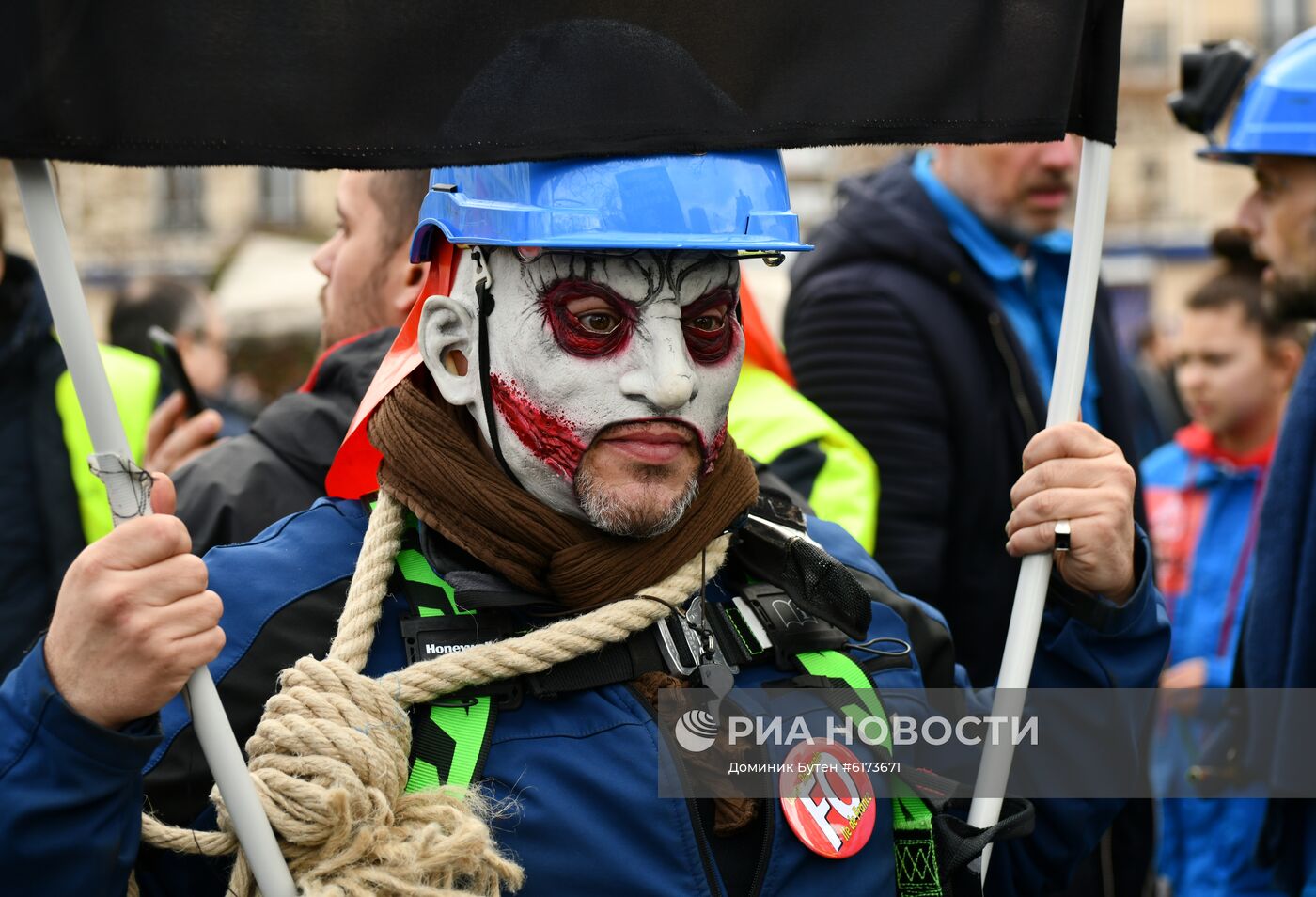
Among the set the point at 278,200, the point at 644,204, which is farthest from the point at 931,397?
the point at 278,200

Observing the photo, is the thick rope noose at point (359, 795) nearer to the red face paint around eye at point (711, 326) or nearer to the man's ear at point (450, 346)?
the man's ear at point (450, 346)

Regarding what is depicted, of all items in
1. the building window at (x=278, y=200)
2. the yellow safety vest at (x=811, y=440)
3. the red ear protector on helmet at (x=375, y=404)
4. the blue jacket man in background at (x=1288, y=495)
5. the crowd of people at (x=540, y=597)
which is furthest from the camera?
the building window at (x=278, y=200)

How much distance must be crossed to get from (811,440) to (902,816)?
Result: 1167mm

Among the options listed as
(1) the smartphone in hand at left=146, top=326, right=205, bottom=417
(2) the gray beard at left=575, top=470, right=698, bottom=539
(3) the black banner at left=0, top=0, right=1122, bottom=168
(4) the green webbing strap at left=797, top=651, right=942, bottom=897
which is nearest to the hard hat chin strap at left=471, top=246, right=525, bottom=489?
(2) the gray beard at left=575, top=470, right=698, bottom=539

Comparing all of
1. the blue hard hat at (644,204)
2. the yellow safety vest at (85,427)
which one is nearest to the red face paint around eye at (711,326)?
the blue hard hat at (644,204)

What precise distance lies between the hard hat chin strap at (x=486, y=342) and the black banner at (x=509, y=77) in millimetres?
336

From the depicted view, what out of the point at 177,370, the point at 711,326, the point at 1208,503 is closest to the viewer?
the point at 711,326

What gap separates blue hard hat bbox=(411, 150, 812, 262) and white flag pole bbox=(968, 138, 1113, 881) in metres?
0.49

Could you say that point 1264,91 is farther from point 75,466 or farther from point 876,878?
point 75,466

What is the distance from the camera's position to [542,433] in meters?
2.30

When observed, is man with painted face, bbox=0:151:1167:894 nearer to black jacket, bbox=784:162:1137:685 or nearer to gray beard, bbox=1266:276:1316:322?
black jacket, bbox=784:162:1137:685

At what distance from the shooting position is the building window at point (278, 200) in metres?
27.5

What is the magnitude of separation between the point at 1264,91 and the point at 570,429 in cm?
243

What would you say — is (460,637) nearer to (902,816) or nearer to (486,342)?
(486,342)
